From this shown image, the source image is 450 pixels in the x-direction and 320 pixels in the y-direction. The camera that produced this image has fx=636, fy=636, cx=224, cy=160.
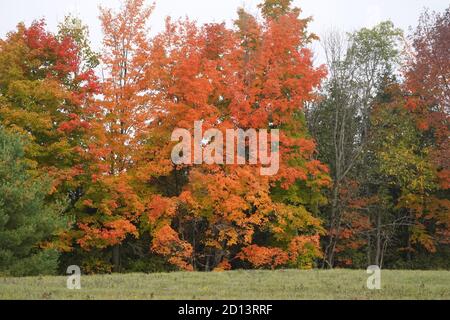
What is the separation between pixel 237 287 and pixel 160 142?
13760 millimetres

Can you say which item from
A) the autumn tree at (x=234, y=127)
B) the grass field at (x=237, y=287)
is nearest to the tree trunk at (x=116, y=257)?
the autumn tree at (x=234, y=127)

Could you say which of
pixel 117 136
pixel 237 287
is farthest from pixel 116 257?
pixel 237 287

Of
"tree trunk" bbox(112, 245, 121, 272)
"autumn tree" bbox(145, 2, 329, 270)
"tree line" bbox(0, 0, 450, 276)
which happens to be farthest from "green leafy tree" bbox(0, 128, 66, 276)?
"tree trunk" bbox(112, 245, 121, 272)

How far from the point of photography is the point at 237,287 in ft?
51.1

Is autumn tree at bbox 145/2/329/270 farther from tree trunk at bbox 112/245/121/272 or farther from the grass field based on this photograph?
the grass field

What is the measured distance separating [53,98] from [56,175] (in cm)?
337

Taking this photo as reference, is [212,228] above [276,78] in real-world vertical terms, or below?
below

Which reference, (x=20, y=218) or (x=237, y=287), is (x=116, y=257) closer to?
(x=20, y=218)

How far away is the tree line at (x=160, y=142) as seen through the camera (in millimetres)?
26703

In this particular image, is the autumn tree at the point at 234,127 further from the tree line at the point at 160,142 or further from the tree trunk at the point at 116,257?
the tree trunk at the point at 116,257

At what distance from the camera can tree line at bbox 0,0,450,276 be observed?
87.6ft

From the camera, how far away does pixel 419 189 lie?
3522cm
